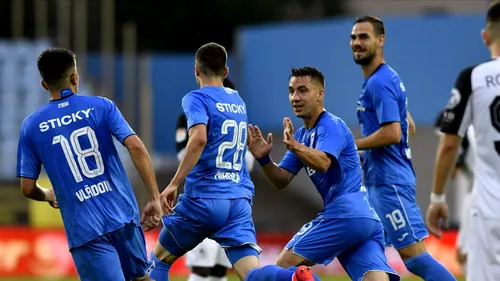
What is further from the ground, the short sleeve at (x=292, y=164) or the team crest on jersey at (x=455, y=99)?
the team crest on jersey at (x=455, y=99)

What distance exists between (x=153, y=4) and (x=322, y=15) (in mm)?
11391

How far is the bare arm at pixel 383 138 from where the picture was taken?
8891 millimetres

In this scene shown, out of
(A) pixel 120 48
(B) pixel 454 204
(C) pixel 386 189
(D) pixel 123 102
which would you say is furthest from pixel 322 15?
(C) pixel 386 189

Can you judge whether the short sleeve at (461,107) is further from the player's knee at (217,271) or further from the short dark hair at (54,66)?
the player's knee at (217,271)

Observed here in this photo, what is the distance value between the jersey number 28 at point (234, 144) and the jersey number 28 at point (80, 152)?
1.18 metres

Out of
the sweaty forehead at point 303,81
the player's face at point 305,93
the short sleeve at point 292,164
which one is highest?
the sweaty forehead at point 303,81

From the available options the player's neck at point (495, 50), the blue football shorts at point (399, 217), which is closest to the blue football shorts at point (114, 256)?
the blue football shorts at point (399, 217)

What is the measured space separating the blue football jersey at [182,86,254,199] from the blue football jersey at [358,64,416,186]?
4.05ft

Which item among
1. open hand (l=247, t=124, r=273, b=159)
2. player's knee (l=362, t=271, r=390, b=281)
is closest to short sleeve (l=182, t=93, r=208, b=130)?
open hand (l=247, t=124, r=273, b=159)

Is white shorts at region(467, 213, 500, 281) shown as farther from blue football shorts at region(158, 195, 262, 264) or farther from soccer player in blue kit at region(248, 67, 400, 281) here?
blue football shorts at region(158, 195, 262, 264)

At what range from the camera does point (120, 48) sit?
42.6 meters

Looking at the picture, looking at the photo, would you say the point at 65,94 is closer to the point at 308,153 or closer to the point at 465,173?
the point at 308,153

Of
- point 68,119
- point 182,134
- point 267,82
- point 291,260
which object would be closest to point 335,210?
point 291,260

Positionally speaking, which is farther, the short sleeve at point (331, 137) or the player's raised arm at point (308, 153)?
the short sleeve at point (331, 137)
